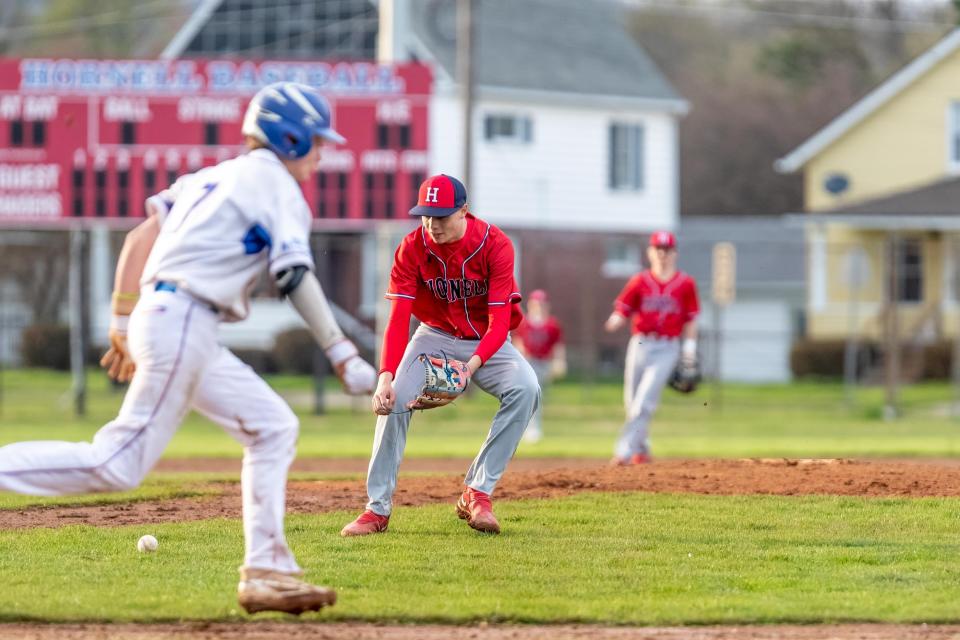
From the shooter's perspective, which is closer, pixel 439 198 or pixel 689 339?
pixel 439 198

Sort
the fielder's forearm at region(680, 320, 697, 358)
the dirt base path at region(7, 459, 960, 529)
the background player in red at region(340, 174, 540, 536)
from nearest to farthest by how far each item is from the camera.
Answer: the background player in red at region(340, 174, 540, 536)
the dirt base path at region(7, 459, 960, 529)
the fielder's forearm at region(680, 320, 697, 358)

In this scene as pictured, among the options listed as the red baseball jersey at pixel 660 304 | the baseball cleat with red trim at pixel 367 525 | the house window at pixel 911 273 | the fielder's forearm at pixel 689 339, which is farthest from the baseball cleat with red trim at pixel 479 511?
the house window at pixel 911 273

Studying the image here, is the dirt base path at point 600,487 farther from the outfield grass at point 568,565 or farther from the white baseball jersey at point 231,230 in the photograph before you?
the white baseball jersey at point 231,230

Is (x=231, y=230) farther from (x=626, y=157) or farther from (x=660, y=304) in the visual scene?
(x=626, y=157)

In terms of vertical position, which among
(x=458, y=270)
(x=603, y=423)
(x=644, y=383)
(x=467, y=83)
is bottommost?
(x=603, y=423)

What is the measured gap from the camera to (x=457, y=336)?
867 cm

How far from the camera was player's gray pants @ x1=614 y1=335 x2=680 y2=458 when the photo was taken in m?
13.6

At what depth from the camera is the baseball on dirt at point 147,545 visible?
26.4ft

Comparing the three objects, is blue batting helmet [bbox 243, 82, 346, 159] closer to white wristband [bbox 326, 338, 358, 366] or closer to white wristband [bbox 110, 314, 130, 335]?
white wristband [bbox 326, 338, 358, 366]

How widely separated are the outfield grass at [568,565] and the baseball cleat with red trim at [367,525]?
8 centimetres

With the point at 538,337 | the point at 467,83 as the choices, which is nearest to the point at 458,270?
the point at 538,337

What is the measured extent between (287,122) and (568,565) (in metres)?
2.81

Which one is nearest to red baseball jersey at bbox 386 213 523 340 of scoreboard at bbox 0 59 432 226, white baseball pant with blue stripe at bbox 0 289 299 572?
→ white baseball pant with blue stripe at bbox 0 289 299 572

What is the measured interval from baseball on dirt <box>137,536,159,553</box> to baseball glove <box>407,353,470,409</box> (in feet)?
5.29
